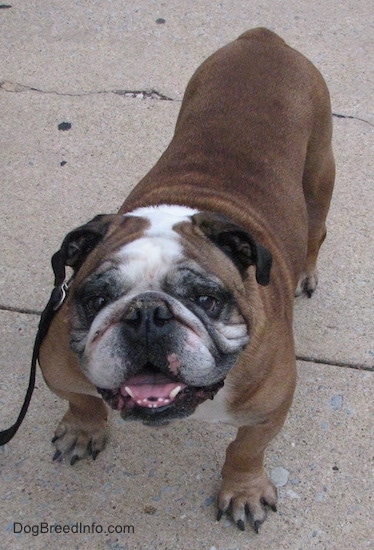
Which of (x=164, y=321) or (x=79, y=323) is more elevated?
(x=164, y=321)

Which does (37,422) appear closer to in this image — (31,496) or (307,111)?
(31,496)

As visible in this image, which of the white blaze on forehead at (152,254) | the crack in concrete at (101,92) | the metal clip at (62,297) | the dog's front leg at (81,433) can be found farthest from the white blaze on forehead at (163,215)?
the crack in concrete at (101,92)

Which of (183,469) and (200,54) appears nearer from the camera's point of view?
(183,469)

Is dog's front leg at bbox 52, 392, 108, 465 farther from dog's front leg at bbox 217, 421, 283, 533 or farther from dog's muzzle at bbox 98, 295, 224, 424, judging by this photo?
dog's muzzle at bbox 98, 295, 224, 424

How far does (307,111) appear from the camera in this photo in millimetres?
3471

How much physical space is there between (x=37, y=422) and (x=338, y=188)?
2.26m

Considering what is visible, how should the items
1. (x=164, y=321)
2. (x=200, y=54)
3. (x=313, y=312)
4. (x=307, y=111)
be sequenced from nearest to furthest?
(x=164, y=321) → (x=307, y=111) → (x=313, y=312) → (x=200, y=54)

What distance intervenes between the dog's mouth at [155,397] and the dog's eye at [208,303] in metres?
0.25

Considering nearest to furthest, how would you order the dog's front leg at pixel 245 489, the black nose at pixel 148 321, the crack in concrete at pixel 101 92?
1. the black nose at pixel 148 321
2. the dog's front leg at pixel 245 489
3. the crack in concrete at pixel 101 92

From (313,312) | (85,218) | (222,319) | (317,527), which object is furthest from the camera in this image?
(85,218)

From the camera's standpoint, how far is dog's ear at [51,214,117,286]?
2.58 m

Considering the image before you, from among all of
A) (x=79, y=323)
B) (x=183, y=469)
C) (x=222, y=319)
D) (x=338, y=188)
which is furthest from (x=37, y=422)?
(x=338, y=188)

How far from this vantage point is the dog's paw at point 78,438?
3.34 m

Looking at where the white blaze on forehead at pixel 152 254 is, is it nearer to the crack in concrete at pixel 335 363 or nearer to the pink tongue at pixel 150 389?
the pink tongue at pixel 150 389
